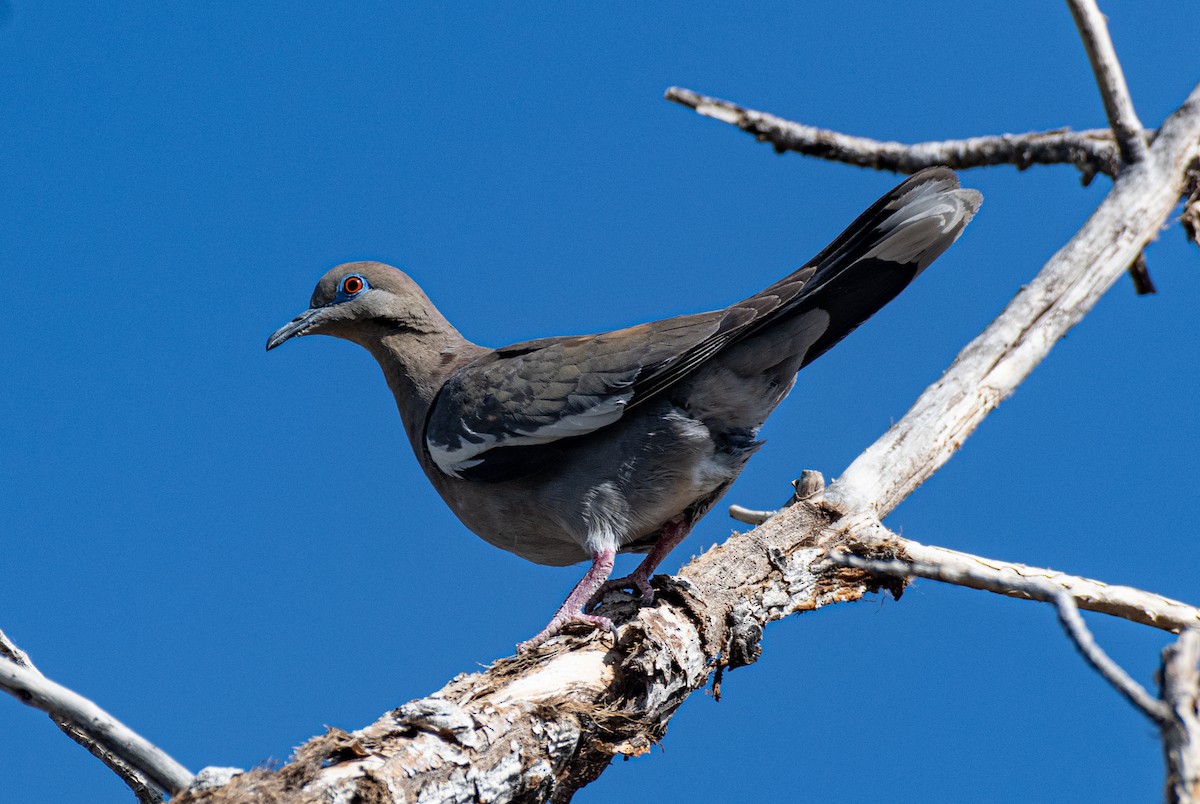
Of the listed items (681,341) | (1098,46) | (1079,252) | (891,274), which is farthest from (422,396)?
(1098,46)

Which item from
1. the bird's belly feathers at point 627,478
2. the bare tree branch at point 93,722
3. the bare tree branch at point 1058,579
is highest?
the bird's belly feathers at point 627,478

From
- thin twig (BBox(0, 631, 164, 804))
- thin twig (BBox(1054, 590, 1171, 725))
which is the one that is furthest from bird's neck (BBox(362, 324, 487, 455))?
thin twig (BBox(1054, 590, 1171, 725))

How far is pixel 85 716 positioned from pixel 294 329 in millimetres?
3737

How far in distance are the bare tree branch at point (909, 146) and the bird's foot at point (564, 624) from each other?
3.23 meters

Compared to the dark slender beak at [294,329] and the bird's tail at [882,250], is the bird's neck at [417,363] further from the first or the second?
the bird's tail at [882,250]

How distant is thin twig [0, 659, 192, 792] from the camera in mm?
2426

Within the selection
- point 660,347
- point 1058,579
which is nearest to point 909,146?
point 660,347

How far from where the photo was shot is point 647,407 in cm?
461

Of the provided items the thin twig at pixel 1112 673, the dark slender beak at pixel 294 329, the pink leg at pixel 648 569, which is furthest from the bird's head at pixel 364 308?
the thin twig at pixel 1112 673

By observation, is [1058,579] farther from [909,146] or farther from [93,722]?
[93,722]

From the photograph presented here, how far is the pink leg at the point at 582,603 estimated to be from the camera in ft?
13.8

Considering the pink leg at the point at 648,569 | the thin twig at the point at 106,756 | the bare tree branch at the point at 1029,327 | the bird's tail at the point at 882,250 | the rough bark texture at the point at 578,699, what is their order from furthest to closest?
1. the bare tree branch at the point at 1029,327
2. the pink leg at the point at 648,569
3. the bird's tail at the point at 882,250
4. the rough bark texture at the point at 578,699
5. the thin twig at the point at 106,756

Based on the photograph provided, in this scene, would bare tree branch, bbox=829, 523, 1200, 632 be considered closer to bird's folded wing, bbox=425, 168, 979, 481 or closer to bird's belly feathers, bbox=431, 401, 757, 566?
bird's belly feathers, bbox=431, 401, 757, 566

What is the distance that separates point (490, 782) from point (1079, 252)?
13.2 ft
